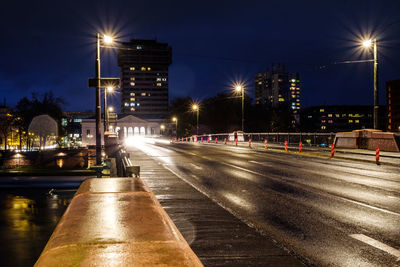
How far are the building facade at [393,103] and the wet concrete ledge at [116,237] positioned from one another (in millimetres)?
196085

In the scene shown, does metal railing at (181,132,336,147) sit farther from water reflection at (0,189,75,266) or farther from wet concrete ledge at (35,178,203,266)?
wet concrete ledge at (35,178,203,266)

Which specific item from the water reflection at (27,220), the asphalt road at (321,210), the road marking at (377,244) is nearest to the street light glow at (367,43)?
the asphalt road at (321,210)

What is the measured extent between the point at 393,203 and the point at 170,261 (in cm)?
828

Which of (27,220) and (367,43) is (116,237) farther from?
(367,43)

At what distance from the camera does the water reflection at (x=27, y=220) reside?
16.9 ft

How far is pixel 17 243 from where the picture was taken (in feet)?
18.5

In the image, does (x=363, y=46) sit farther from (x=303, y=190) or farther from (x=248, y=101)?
(x=248, y=101)

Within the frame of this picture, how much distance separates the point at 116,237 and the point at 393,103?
201357 millimetres

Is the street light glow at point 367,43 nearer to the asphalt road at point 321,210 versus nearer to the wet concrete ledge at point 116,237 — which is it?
the asphalt road at point 321,210

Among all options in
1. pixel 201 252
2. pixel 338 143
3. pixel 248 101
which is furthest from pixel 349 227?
pixel 248 101

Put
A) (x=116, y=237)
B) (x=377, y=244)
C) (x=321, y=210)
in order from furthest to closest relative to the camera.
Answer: (x=321, y=210) < (x=377, y=244) < (x=116, y=237)

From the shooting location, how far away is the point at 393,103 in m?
177

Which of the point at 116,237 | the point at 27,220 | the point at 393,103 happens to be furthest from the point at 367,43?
the point at 393,103

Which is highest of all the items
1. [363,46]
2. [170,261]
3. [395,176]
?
[363,46]
